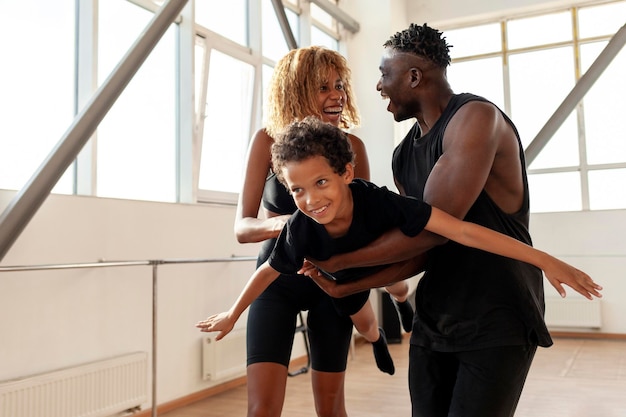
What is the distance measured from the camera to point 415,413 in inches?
62.1

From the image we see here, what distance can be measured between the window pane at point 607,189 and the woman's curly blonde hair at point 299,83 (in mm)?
6346

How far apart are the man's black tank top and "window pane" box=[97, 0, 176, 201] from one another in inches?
129

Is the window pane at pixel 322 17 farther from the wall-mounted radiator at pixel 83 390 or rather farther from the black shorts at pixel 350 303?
the black shorts at pixel 350 303

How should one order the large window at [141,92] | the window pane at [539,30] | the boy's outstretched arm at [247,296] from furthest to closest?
the window pane at [539,30]
the large window at [141,92]
the boy's outstretched arm at [247,296]

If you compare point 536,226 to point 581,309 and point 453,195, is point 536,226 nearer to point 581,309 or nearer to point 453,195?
point 581,309

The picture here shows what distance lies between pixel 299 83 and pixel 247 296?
0.72m

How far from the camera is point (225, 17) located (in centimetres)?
574

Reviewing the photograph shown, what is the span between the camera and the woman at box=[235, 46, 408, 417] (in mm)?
1981

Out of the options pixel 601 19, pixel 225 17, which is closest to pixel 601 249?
pixel 601 19

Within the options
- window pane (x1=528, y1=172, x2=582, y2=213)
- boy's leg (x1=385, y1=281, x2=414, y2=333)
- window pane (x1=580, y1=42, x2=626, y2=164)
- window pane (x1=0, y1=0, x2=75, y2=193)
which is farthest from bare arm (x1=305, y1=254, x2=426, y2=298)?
window pane (x1=580, y1=42, x2=626, y2=164)

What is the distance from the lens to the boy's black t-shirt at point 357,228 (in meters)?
1.44

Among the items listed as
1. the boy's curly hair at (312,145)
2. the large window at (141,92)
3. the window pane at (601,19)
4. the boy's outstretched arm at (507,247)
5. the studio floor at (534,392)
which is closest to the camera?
the boy's outstretched arm at (507,247)

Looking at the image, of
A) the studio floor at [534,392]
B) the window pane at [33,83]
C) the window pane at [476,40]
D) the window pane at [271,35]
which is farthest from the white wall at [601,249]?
the window pane at [33,83]

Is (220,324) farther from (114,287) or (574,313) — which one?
(574,313)
